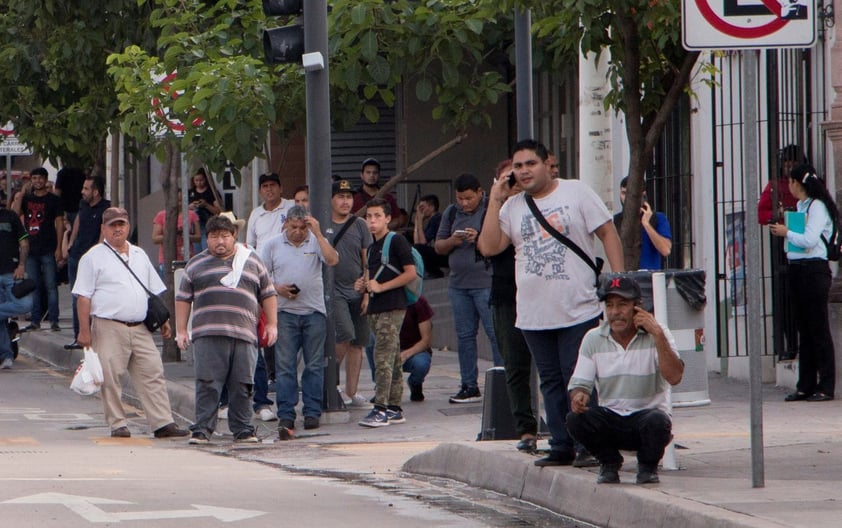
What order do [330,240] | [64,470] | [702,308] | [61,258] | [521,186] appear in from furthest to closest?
[61,258]
[330,240]
[64,470]
[702,308]
[521,186]

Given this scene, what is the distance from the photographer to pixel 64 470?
34.3 feet

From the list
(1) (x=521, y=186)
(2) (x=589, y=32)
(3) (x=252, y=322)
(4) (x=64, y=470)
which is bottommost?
(4) (x=64, y=470)

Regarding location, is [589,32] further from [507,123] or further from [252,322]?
[507,123]

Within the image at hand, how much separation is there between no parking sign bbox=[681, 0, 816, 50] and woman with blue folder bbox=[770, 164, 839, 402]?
511 centimetres

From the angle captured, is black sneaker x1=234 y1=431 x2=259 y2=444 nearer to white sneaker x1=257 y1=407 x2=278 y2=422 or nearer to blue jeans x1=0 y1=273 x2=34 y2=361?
white sneaker x1=257 y1=407 x2=278 y2=422

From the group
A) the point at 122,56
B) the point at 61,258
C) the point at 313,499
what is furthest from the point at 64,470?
the point at 61,258

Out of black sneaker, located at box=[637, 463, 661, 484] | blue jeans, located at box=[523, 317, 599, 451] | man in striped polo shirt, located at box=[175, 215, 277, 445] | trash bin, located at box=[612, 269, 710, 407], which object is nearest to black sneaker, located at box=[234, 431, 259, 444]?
man in striped polo shirt, located at box=[175, 215, 277, 445]

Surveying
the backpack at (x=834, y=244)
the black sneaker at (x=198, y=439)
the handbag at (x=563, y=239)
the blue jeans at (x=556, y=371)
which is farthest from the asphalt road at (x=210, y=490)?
the backpack at (x=834, y=244)

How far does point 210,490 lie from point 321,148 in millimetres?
4580

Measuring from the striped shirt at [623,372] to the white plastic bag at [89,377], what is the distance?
593 cm

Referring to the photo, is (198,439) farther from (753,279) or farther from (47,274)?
(47,274)

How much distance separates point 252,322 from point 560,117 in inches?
380

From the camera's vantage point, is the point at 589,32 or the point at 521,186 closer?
the point at 521,186

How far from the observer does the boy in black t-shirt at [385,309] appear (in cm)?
1305
